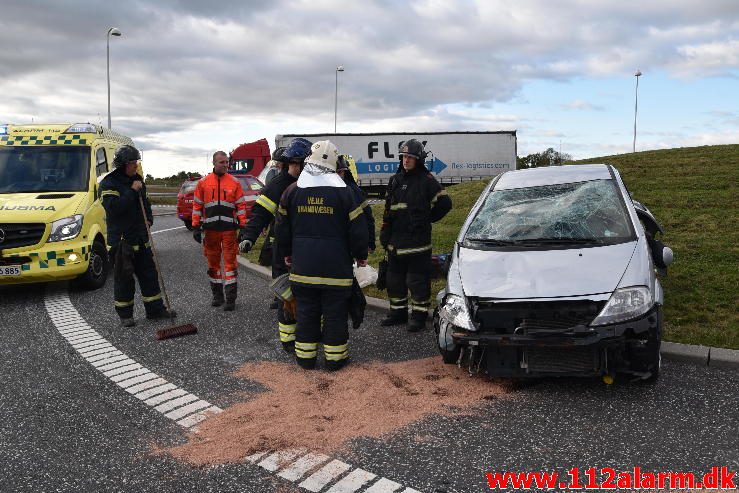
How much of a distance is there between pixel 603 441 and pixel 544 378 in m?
0.99

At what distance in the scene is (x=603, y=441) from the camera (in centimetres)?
365

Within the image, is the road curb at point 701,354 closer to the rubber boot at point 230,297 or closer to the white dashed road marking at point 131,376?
the white dashed road marking at point 131,376

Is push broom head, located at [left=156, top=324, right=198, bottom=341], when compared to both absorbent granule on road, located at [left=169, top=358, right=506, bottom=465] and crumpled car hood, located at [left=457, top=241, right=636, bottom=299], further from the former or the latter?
crumpled car hood, located at [left=457, top=241, right=636, bottom=299]

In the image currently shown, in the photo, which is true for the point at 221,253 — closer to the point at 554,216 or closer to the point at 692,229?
the point at 554,216

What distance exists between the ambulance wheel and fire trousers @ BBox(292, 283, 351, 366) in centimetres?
438

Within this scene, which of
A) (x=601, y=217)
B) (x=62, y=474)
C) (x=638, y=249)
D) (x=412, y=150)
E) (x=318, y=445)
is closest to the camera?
(x=62, y=474)

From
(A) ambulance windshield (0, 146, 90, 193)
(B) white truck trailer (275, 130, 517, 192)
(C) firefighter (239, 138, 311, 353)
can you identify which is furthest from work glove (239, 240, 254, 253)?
(B) white truck trailer (275, 130, 517, 192)

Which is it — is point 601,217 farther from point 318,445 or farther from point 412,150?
point 318,445

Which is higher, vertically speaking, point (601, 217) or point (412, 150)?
point (412, 150)

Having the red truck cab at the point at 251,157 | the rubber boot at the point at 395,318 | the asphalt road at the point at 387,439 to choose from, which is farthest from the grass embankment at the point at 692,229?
the red truck cab at the point at 251,157

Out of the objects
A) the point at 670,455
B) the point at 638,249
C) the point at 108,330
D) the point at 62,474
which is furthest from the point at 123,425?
the point at 638,249

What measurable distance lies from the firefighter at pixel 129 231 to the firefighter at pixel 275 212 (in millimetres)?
1571

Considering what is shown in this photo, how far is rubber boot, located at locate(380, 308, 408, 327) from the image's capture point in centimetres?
646

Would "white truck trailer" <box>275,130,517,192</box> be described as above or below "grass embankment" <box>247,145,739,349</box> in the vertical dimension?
above
